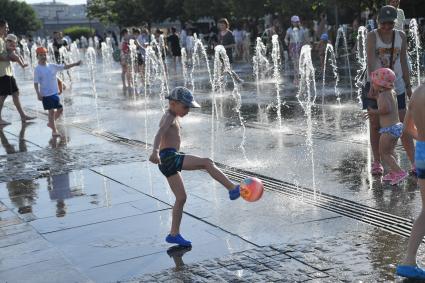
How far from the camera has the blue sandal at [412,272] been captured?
456 cm

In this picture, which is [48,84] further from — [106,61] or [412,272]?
[106,61]

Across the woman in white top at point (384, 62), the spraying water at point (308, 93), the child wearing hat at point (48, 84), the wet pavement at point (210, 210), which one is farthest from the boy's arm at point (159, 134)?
the child wearing hat at point (48, 84)

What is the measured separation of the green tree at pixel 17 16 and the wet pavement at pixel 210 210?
279 ft

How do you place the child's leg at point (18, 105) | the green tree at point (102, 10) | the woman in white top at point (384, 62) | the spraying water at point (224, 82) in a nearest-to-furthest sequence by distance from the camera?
the woman in white top at point (384, 62), the spraying water at point (224, 82), the child's leg at point (18, 105), the green tree at point (102, 10)

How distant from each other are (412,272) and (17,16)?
9348cm

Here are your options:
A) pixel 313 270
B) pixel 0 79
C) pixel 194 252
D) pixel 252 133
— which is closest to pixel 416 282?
pixel 313 270

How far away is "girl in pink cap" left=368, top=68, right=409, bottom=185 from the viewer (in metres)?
6.85

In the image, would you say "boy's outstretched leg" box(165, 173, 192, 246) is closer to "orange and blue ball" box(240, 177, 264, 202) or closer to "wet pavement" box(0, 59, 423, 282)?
"wet pavement" box(0, 59, 423, 282)

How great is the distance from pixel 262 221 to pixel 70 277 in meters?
1.81

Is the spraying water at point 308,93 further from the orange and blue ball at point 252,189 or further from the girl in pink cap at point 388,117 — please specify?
the orange and blue ball at point 252,189

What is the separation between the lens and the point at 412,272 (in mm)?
4570

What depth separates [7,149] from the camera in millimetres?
11102

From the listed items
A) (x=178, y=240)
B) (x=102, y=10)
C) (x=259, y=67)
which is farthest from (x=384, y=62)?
(x=102, y=10)

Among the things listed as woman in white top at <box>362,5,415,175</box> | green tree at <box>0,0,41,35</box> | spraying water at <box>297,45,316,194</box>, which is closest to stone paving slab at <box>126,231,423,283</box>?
spraying water at <box>297,45,316,194</box>
